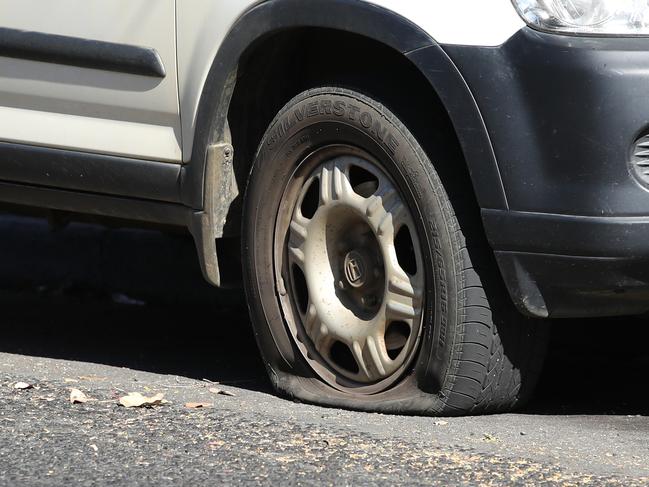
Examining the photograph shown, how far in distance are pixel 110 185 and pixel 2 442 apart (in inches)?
42.8

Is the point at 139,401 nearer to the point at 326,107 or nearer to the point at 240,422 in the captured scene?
the point at 240,422

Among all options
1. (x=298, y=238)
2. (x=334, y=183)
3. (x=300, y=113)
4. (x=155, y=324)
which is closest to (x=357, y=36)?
(x=300, y=113)

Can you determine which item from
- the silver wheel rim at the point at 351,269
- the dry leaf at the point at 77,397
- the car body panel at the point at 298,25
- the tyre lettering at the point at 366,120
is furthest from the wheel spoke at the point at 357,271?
the dry leaf at the point at 77,397

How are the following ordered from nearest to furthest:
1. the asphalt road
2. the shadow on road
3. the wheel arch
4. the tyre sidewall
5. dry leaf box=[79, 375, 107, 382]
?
1. the asphalt road
2. the wheel arch
3. the tyre sidewall
4. dry leaf box=[79, 375, 107, 382]
5. the shadow on road

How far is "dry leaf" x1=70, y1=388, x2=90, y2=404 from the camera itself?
147 inches

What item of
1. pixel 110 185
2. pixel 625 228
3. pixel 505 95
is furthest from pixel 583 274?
pixel 110 185

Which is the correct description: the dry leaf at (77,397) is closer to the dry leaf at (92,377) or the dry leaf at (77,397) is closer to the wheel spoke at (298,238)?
the dry leaf at (92,377)

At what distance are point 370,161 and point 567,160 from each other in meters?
0.63

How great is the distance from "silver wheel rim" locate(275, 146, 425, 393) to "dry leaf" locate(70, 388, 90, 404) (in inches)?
24.0

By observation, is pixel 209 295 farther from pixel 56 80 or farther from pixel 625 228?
pixel 625 228

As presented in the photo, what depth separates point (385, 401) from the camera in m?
3.71

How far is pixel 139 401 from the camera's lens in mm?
3725

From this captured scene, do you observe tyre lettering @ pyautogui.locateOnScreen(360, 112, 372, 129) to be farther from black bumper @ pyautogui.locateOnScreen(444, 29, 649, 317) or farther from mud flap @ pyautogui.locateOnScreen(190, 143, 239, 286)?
mud flap @ pyautogui.locateOnScreen(190, 143, 239, 286)

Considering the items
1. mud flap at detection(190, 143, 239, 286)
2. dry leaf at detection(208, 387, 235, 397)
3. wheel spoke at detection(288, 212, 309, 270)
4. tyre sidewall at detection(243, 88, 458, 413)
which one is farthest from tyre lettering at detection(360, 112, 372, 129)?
dry leaf at detection(208, 387, 235, 397)
